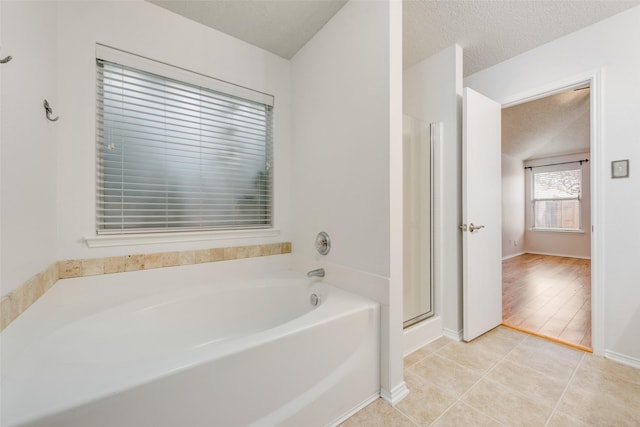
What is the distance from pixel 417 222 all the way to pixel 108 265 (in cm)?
214

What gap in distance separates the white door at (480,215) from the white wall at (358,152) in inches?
34.6

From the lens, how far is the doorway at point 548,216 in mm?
2412

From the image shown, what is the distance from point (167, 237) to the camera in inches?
65.1

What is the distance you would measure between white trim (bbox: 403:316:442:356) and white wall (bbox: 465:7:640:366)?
1.03 m

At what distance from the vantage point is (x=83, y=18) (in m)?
1.40

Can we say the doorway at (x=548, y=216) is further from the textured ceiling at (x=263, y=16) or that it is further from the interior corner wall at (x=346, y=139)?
the textured ceiling at (x=263, y=16)

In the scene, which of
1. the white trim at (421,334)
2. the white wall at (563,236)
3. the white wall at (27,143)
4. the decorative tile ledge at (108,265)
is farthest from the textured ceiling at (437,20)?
the white wall at (563,236)

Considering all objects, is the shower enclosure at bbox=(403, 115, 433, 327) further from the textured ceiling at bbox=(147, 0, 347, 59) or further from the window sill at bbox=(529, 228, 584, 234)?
the window sill at bbox=(529, 228, 584, 234)

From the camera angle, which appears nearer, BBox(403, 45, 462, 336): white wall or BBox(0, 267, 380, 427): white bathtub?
BBox(0, 267, 380, 427): white bathtub

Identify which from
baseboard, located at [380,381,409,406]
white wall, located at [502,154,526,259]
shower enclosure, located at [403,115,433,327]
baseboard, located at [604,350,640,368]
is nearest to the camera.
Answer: baseboard, located at [380,381,409,406]

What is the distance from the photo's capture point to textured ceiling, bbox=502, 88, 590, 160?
3150 millimetres

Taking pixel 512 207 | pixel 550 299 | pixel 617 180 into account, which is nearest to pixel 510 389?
pixel 617 180

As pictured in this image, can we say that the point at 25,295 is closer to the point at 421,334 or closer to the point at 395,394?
the point at 395,394

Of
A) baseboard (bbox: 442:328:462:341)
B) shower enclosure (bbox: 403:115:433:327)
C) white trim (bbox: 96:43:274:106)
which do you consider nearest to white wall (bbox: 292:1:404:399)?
white trim (bbox: 96:43:274:106)
